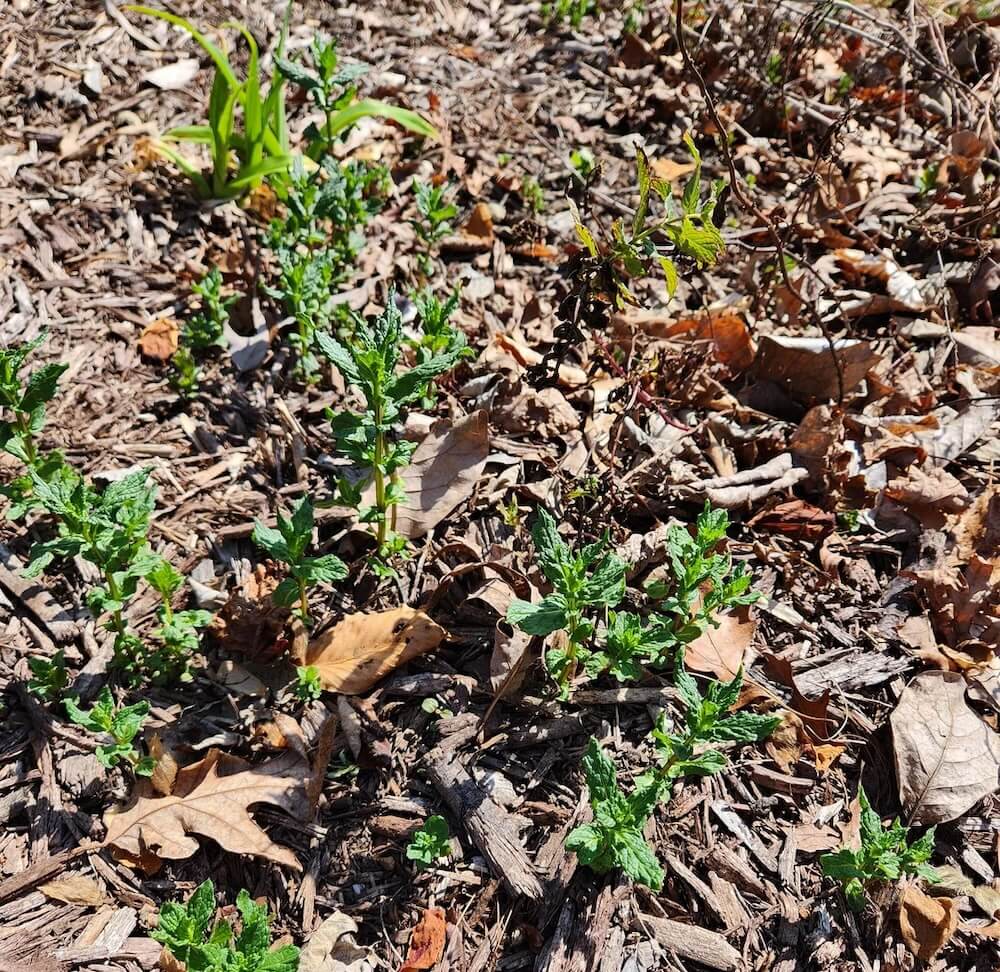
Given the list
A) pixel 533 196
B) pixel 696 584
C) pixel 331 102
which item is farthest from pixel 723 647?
pixel 331 102

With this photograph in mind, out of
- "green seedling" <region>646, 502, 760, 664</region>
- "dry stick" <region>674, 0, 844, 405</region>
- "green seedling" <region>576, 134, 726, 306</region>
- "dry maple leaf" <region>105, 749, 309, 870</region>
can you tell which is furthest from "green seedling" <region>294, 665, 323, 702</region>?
"dry stick" <region>674, 0, 844, 405</region>

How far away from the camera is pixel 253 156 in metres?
3.41

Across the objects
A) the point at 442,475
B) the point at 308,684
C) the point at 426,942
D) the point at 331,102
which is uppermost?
the point at 331,102

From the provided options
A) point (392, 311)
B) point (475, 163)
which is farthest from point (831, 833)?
point (475, 163)

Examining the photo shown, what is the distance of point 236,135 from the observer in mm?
3457

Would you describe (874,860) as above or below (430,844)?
above

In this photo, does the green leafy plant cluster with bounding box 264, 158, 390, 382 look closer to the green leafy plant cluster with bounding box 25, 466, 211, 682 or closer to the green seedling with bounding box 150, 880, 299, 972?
the green leafy plant cluster with bounding box 25, 466, 211, 682

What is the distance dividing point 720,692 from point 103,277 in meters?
2.65

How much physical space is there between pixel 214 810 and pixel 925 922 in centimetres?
170

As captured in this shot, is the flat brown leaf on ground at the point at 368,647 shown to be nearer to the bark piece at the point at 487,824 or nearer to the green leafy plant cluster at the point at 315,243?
the bark piece at the point at 487,824

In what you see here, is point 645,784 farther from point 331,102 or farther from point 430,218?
point 331,102

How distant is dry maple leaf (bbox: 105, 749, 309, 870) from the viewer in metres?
2.12

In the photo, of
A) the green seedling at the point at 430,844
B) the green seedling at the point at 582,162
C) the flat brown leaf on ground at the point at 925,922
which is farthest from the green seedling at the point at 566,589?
the green seedling at the point at 582,162

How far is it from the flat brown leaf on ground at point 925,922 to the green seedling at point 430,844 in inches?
42.7
